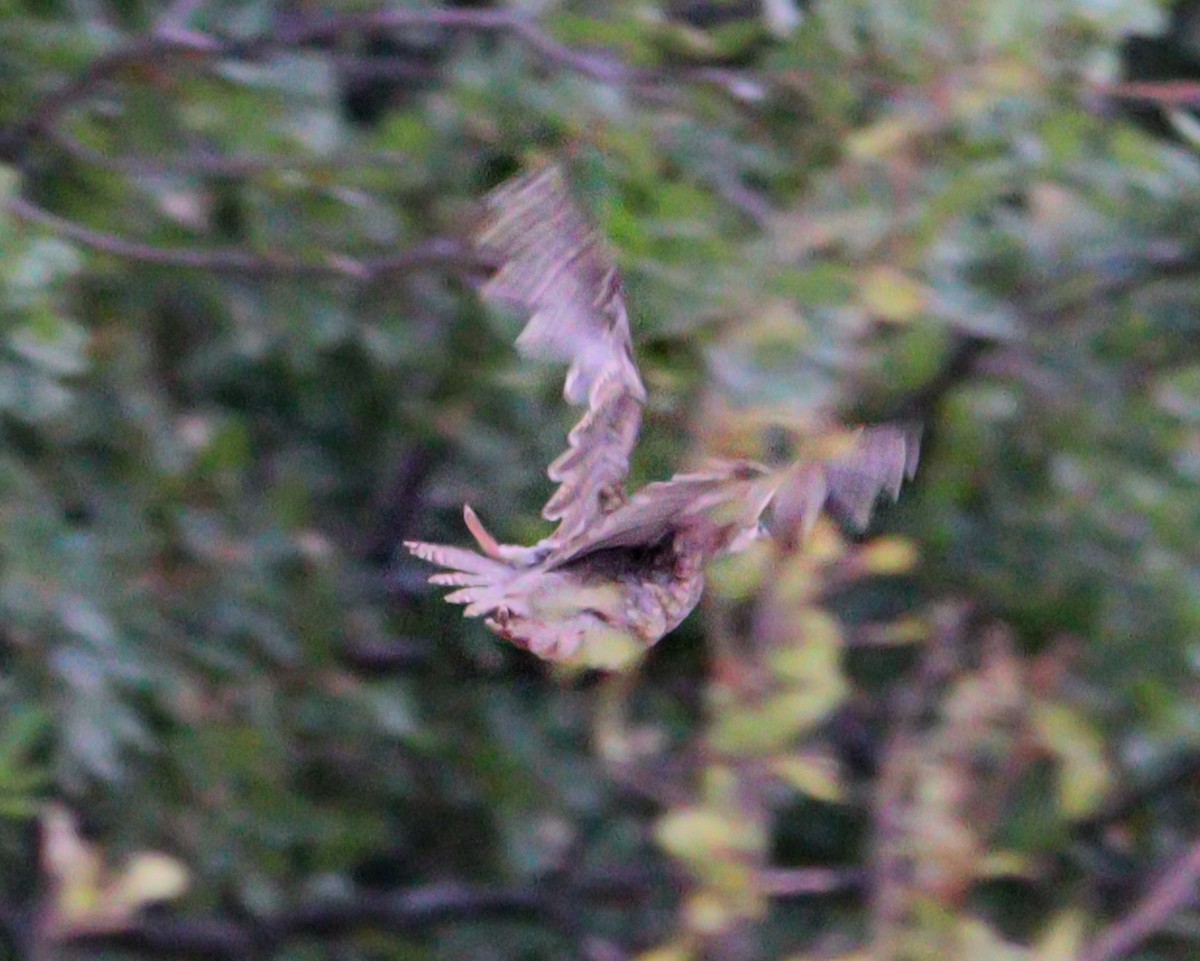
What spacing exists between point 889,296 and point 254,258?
62 cm

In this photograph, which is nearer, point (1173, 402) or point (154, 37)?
point (154, 37)

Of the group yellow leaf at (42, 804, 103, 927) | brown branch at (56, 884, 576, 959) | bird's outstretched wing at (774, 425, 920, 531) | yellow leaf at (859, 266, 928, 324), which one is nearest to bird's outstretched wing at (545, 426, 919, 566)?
bird's outstretched wing at (774, 425, 920, 531)

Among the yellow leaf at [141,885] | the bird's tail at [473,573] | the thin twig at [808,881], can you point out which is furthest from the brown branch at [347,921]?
the bird's tail at [473,573]

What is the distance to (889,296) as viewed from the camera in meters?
1.96

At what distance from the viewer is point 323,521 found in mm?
2490

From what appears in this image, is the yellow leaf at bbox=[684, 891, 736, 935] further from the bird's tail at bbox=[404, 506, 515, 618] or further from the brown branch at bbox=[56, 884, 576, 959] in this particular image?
the bird's tail at bbox=[404, 506, 515, 618]

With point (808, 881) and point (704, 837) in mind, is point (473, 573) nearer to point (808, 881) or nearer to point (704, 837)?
point (704, 837)

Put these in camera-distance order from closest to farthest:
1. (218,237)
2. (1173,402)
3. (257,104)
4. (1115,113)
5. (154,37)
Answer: (154,37), (257,104), (218,237), (1173,402), (1115,113)

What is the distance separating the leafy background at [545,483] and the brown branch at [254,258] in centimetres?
1

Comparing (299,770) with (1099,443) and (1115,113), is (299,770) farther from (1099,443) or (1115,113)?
(1115,113)

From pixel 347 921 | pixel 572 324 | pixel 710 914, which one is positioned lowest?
pixel 347 921

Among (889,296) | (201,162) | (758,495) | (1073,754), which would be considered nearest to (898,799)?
(1073,754)

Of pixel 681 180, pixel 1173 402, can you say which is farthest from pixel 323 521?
pixel 1173 402

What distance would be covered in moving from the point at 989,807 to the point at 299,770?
2.72ft
